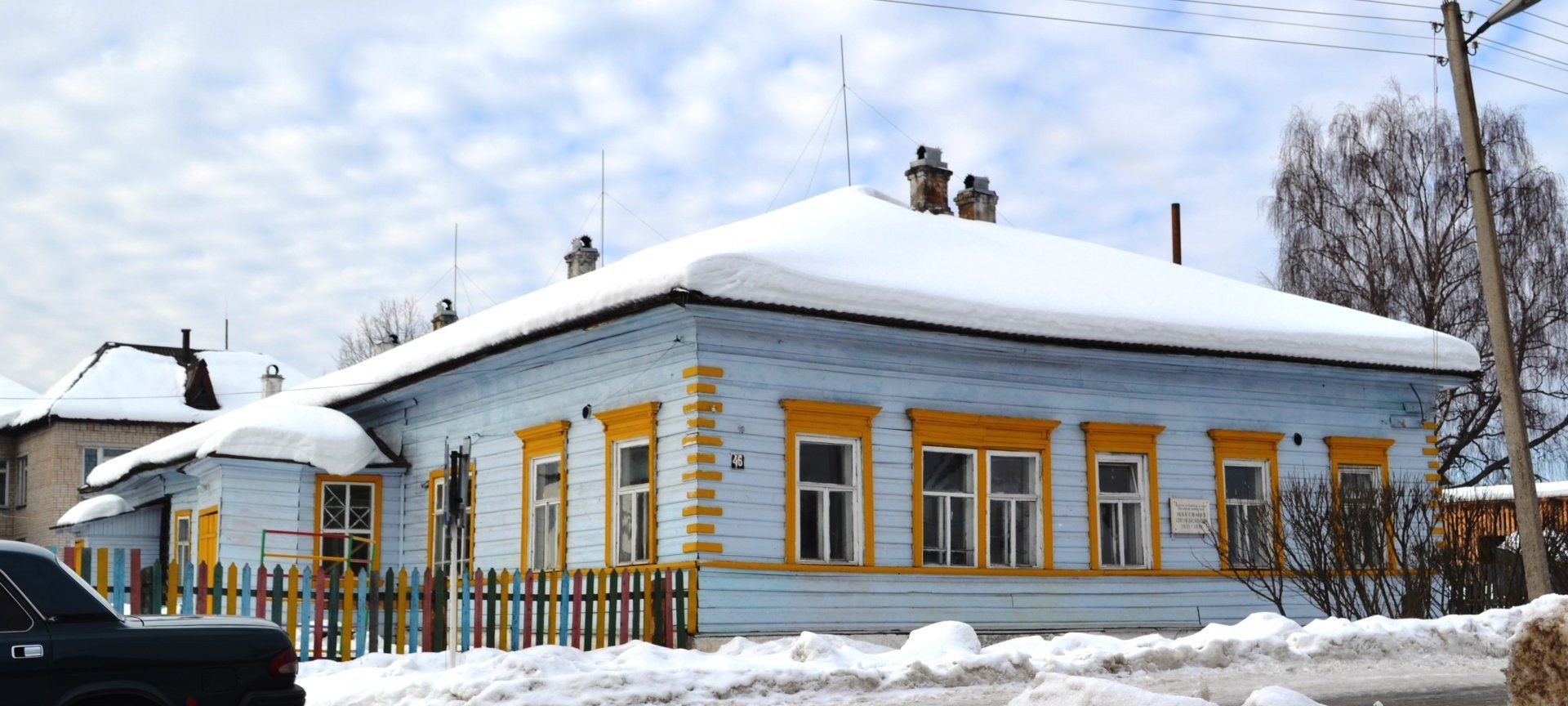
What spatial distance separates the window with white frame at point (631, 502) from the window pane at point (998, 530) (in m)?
3.95

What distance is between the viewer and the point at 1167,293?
1983cm

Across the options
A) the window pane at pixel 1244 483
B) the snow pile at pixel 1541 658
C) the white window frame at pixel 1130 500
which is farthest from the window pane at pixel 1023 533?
the snow pile at pixel 1541 658

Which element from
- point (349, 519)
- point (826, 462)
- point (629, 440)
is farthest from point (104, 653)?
point (349, 519)

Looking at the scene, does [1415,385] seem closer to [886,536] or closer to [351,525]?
[886,536]

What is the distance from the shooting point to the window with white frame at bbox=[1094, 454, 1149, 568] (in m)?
18.1

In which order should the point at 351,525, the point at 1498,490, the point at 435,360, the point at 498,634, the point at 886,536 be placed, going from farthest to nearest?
the point at 1498,490 → the point at 351,525 → the point at 435,360 → the point at 886,536 → the point at 498,634

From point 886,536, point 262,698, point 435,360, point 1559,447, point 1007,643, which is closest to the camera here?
point 262,698

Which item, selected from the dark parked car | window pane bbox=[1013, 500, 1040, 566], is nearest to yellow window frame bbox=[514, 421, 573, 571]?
window pane bbox=[1013, 500, 1040, 566]

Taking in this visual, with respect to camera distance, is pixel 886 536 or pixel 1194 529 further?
pixel 1194 529

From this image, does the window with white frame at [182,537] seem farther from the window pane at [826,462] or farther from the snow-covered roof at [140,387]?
the snow-covered roof at [140,387]

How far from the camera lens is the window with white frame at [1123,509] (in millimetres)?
18141

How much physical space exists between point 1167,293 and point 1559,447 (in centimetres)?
1798

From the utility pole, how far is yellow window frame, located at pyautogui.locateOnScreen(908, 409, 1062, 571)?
477 centimetres

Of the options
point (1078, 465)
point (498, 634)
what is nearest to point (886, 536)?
point (1078, 465)
